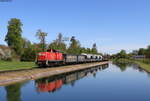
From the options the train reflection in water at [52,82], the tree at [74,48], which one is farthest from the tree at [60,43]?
the train reflection in water at [52,82]

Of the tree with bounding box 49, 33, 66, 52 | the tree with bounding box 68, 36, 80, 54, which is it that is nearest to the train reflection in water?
the tree with bounding box 49, 33, 66, 52

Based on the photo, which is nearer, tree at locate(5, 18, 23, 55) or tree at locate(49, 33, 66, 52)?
tree at locate(5, 18, 23, 55)

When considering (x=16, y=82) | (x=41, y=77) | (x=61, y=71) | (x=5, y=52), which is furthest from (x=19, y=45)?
(x=16, y=82)

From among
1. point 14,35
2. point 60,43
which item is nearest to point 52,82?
point 14,35

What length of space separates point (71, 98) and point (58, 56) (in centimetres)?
3687

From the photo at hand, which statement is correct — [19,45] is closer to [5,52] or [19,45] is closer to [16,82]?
A: [5,52]

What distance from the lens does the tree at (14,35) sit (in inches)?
3735

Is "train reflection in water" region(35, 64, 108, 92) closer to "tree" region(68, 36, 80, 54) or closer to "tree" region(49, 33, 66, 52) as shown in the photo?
"tree" region(49, 33, 66, 52)

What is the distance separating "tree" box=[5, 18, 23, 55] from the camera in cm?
9488

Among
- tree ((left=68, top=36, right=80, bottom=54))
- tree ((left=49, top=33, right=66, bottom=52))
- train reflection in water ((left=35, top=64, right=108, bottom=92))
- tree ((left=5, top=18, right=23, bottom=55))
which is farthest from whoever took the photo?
tree ((left=68, top=36, right=80, bottom=54))

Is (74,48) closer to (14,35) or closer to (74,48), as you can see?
(74,48)

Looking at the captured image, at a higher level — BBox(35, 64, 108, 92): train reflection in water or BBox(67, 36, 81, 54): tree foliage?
BBox(67, 36, 81, 54): tree foliage

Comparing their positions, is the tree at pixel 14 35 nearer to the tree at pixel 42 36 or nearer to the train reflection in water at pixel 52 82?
the tree at pixel 42 36

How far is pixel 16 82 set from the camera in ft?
104
